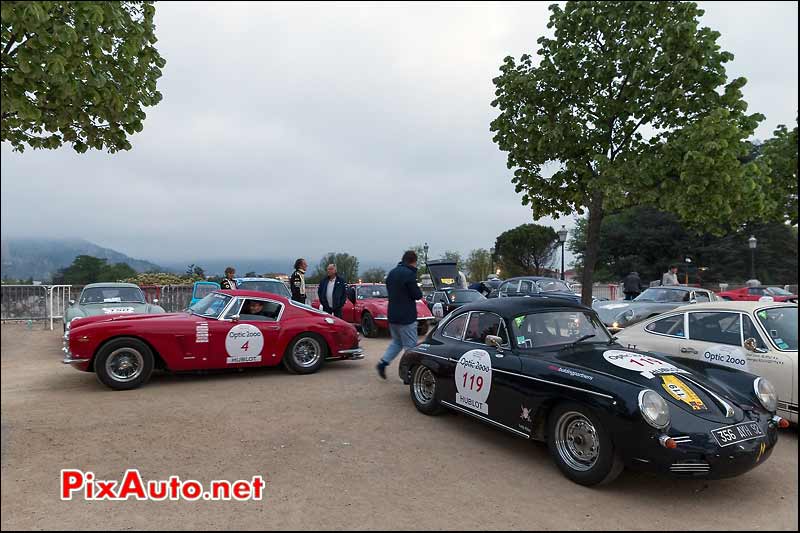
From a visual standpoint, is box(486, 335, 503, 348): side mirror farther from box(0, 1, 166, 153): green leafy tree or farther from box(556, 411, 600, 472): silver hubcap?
box(0, 1, 166, 153): green leafy tree

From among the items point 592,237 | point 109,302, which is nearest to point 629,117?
point 592,237

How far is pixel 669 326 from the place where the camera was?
654 cm

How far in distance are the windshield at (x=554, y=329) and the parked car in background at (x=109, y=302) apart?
28.3ft

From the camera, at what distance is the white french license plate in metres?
3.78

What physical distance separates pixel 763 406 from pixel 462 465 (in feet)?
8.71

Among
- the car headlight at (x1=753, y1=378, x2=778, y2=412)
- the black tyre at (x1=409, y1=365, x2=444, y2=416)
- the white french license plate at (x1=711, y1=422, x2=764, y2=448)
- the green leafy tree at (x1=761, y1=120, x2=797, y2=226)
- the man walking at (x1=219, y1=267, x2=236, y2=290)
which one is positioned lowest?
the black tyre at (x1=409, y1=365, x2=444, y2=416)

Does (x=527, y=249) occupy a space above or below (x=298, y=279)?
above

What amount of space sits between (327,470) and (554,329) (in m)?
2.66

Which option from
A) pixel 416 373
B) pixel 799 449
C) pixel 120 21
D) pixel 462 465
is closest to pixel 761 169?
pixel 799 449

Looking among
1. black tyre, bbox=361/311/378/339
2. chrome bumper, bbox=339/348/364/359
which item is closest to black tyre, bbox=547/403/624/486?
chrome bumper, bbox=339/348/364/359

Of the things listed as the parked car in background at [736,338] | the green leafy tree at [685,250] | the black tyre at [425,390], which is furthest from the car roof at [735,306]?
the green leafy tree at [685,250]

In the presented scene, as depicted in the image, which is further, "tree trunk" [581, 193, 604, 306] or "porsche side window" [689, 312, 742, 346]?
"tree trunk" [581, 193, 604, 306]

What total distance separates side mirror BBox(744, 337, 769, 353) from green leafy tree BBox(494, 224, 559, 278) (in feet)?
169

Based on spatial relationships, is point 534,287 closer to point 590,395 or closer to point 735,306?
point 735,306
